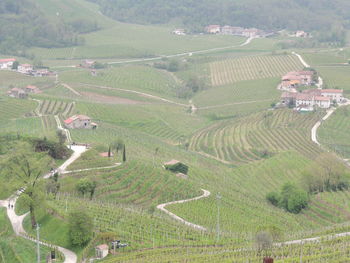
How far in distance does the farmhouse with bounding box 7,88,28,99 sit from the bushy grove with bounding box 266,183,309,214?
A: 58314 mm

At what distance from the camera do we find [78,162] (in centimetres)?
6444

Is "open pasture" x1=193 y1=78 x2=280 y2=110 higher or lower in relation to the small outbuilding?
lower

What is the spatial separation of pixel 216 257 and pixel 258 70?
107m

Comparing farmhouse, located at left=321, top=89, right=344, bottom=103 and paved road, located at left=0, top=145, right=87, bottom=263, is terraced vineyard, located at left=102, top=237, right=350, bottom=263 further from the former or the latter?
farmhouse, located at left=321, top=89, right=344, bottom=103

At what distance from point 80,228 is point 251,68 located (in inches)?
4275

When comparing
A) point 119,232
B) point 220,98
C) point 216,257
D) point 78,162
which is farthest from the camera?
point 220,98

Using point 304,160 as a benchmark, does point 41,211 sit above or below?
above

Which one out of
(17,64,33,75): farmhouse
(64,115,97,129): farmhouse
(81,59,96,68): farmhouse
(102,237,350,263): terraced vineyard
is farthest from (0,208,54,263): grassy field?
(81,59,96,68): farmhouse

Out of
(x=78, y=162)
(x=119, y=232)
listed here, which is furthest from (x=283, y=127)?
(x=119, y=232)

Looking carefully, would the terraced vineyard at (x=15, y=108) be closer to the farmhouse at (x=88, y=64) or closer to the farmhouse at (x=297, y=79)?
the farmhouse at (x=88, y=64)

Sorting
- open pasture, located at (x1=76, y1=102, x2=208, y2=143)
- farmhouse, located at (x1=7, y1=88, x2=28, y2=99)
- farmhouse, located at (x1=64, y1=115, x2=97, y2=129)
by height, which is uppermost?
farmhouse, located at (x1=64, y1=115, x2=97, y2=129)

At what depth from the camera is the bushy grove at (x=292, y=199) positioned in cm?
6456

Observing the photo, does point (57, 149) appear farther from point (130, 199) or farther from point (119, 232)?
point (119, 232)

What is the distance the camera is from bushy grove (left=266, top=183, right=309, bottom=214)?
6456 centimetres
